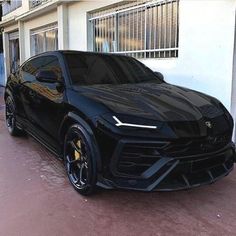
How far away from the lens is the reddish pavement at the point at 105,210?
2.94 metres

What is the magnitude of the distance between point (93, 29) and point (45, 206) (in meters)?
6.70

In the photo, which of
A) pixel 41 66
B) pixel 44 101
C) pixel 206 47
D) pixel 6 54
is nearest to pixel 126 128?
pixel 44 101

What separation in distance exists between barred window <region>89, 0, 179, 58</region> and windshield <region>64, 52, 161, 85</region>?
202 cm

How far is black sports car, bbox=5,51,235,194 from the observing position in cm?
298

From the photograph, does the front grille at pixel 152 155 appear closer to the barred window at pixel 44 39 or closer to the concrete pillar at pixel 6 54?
the barred window at pixel 44 39

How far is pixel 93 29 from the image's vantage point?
30.0 feet

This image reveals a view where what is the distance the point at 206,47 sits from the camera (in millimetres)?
5551

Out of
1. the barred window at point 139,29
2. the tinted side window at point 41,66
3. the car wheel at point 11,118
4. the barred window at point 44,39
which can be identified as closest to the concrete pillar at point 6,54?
the barred window at point 44,39

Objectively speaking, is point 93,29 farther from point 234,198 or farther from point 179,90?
point 234,198

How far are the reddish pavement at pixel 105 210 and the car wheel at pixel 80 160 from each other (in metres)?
0.15

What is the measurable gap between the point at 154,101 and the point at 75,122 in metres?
0.88

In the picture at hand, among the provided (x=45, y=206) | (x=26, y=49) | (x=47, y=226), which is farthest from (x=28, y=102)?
(x=26, y=49)

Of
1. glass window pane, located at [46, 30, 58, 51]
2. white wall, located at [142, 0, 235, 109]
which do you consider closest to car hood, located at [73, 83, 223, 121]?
white wall, located at [142, 0, 235, 109]

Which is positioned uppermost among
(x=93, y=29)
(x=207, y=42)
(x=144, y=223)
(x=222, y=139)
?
(x=93, y=29)
